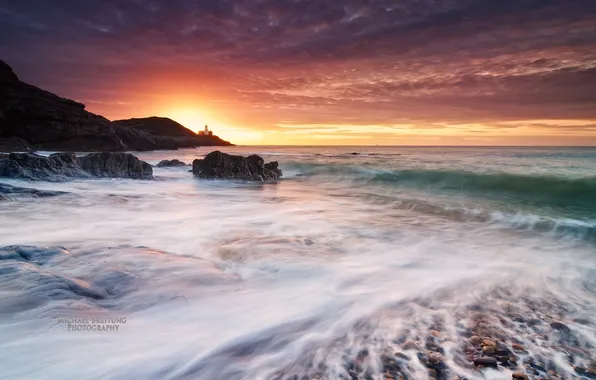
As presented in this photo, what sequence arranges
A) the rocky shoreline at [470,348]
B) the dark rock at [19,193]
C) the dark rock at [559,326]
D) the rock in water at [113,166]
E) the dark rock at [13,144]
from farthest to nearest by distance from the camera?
A: the dark rock at [13,144], the rock in water at [113,166], the dark rock at [19,193], the dark rock at [559,326], the rocky shoreline at [470,348]

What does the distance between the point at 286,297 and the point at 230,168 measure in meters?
14.6

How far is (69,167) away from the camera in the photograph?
14711 millimetres

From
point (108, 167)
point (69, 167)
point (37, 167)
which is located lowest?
point (108, 167)

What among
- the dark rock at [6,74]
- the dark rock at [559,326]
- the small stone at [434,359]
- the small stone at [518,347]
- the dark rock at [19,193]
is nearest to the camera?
the small stone at [434,359]

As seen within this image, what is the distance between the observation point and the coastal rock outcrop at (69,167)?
42.0 ft

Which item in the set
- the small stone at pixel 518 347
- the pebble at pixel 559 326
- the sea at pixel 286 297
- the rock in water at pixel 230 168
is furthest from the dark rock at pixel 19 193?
the pebble at pixel 559 326

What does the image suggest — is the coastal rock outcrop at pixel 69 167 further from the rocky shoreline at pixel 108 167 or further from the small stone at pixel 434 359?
the small stone at pixel 434 359

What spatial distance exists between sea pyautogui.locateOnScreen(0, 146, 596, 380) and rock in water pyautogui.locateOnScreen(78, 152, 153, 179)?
787 centimetres

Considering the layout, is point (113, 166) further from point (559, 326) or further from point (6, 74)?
point (6, 74)

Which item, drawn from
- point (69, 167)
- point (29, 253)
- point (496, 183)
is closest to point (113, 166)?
point (69, 167)

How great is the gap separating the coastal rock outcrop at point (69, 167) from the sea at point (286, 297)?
5.71m

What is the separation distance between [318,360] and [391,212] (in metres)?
7.87

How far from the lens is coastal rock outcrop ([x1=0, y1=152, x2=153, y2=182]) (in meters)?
12.8

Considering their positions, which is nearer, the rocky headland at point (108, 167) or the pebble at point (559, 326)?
the pebble at point (559, 326)
